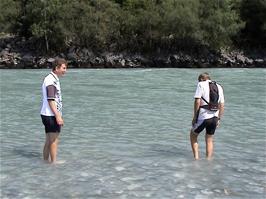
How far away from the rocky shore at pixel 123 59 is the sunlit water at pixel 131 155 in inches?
1696

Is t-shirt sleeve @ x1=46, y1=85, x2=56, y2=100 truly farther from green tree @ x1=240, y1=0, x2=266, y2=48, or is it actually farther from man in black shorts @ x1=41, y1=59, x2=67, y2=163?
green tree @ x1=240, y1=0, x2=266, y2=48

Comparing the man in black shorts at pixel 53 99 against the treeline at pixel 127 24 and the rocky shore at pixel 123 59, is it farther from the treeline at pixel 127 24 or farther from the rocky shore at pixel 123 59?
the treeline at pixel 127 24

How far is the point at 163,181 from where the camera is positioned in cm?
905

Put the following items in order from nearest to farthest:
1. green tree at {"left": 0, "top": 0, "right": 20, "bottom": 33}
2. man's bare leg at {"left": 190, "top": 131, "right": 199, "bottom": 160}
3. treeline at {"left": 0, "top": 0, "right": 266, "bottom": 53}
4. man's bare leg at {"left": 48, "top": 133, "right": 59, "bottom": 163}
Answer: man's bare leg at {"left": 48, "top": 133, "right": 59, "bottom": 163} < man's bare leg at {"left": 190, "top": 131, "right": 199, "bottom": 160} < treeline at {"left": 0, "top": 0, "right": 266, "bottom": 53} < green tree at {"left": 0, "top": 0, "right": 20, "bottom": 33}

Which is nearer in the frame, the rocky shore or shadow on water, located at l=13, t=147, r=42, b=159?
shadow on water, located at l=13, t=147, r=42, b=159

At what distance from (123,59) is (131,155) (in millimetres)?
55333

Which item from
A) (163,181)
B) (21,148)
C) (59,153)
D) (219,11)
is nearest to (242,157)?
(163,181)

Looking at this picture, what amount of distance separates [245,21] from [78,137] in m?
66.9

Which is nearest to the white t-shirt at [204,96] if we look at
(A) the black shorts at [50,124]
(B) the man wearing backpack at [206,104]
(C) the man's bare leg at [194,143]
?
(B) the man wearing backpack at [206,104]

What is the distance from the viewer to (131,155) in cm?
1123

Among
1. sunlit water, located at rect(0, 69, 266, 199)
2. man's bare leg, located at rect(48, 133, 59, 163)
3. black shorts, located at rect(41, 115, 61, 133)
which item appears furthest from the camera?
man's bare leg, located at rect(48, 133, 59, 163)

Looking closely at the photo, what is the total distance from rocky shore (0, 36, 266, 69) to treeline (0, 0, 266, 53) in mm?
2206

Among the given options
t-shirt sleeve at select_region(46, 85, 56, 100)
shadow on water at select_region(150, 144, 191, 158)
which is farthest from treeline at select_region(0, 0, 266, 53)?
t-shirt sleeve at select_region(46, 85, 56, 100)

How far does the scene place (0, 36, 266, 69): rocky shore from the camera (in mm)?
63500
